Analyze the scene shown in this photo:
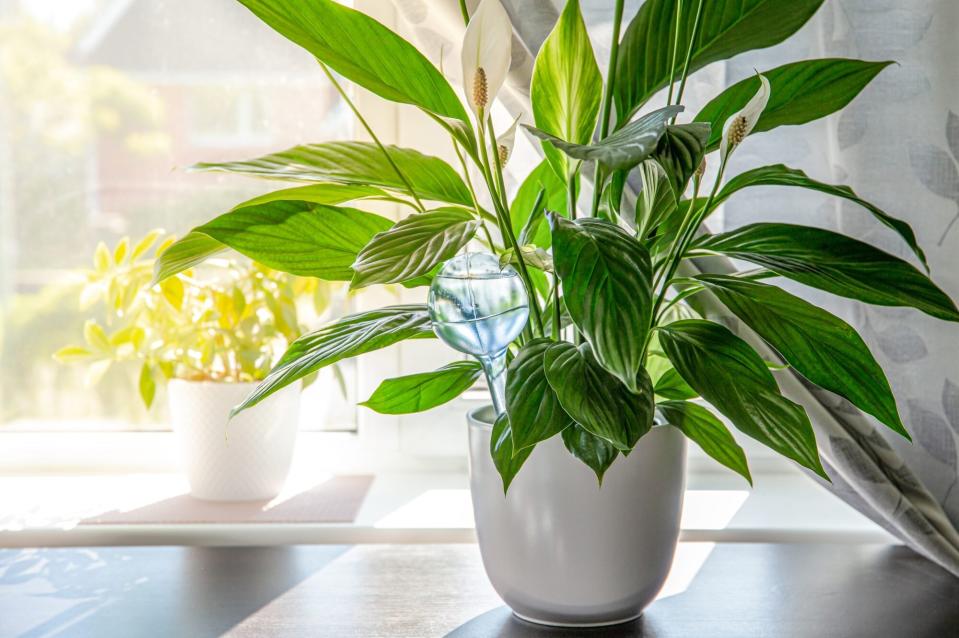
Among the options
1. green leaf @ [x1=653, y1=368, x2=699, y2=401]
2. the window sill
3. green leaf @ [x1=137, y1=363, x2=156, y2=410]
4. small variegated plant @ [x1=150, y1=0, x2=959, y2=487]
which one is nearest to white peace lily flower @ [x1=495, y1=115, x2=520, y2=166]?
small variegated plant @ [x1=150, y1=0, x2=959, y2=487]

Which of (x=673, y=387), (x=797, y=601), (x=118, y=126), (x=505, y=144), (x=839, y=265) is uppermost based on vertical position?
(x=118, y=126)

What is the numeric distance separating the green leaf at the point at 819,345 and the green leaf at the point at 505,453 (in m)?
0.20

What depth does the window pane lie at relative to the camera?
4.26 feet

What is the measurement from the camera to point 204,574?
3.13ft

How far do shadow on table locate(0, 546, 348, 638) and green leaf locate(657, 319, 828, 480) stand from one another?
48 cm

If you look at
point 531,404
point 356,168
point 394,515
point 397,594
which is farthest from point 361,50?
point 394,515

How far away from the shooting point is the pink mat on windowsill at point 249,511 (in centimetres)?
111

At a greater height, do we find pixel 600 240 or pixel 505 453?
pixel 600 240

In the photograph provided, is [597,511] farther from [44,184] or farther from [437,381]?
[44,184]

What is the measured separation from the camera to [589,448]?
0.67 metres

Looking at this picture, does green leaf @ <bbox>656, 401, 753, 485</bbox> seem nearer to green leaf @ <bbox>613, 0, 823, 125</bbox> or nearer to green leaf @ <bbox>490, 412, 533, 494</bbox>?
green leaf @ <bbox>490, 412, 533, 494</bbox>

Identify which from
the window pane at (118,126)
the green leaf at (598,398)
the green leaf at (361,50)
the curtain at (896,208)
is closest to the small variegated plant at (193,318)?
the window pane at (118,126)

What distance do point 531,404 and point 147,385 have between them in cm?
68

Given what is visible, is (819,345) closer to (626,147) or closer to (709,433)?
(709,433)
